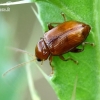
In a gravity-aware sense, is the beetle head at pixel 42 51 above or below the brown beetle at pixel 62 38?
below

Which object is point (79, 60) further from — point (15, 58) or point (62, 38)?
point (15, 58)

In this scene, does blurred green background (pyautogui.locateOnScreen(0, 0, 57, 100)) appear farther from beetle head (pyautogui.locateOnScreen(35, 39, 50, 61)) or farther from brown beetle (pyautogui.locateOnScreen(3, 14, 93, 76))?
brown beetle (pyautogui.locateOnScreen(3, 14, 93, 76))

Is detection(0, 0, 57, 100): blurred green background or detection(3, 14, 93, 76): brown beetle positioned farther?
detection(0, 0, 57, 100): blurred green background

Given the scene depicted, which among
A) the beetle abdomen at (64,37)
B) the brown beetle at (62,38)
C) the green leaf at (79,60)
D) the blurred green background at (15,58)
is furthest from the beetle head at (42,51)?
the green leaf at (79,60)

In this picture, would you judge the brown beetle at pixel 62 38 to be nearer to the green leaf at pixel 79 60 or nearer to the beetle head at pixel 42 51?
the beetle head at pixel 42 51

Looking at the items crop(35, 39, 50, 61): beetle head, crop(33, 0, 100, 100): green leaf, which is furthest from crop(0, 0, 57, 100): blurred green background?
crop(33, 0, 100, 100): green leaf

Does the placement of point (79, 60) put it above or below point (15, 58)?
above

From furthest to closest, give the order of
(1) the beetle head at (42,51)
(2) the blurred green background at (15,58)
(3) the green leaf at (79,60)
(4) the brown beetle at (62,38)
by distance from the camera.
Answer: (2) the blurred green background at (15,58), (1) the beetle head at (42,51), (4) the brown beetle at (62,38), (3) the green leaf at (79,60)

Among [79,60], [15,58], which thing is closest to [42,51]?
[79,60]
